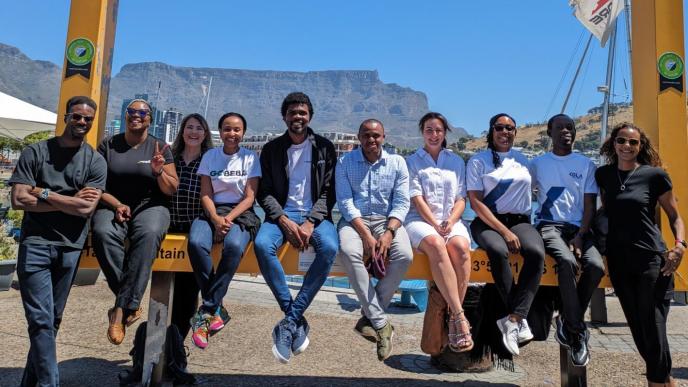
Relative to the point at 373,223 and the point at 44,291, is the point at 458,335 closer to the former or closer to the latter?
the point at 373,223

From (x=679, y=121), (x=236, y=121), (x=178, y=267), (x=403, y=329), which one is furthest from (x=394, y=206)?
(x=403, y=329)

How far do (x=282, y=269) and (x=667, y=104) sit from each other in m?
3.86

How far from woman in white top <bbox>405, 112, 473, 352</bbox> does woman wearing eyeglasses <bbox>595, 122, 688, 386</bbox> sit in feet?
3.96

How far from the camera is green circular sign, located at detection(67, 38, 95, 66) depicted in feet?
14.3

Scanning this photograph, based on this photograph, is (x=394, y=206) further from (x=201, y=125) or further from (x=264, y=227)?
(x=201, y=125)

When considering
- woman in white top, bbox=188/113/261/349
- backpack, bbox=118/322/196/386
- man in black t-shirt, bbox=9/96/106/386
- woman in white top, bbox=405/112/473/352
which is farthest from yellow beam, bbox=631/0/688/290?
man in black t-shirt, bbox=9/96/106/386

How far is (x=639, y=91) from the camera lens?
189 inches

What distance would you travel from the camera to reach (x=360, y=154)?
429 centimetres

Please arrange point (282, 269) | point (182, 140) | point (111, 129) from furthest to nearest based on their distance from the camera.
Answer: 1. point (111, 129)
2. point (182, 140)
3. point (282, 269)

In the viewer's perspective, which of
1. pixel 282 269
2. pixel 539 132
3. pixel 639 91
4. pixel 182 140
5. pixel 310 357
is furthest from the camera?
pixel 539 132

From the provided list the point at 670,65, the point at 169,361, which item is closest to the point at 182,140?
the point at 169,361

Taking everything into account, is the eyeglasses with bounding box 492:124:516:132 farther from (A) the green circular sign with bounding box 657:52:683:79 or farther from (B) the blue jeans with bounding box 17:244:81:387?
(B) the blue jeans with bounding box 17:244:81:387

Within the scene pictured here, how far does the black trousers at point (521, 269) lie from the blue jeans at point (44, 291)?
3.21 m

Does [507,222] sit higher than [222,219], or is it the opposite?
[507,222]
